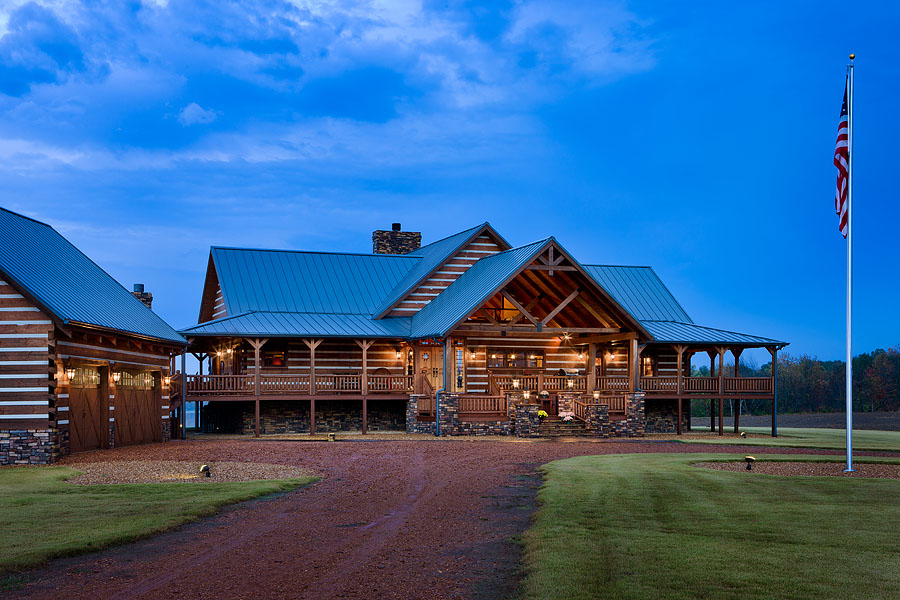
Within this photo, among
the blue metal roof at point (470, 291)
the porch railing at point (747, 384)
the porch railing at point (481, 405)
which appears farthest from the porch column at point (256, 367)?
the porch railing at point (747, 384)

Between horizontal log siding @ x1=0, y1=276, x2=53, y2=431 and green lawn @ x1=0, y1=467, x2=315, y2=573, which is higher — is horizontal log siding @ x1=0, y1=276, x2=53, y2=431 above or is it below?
above

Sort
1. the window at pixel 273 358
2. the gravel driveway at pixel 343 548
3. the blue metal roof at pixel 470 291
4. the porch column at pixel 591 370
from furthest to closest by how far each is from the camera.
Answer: the window at pixel 273 358, the porch column at pixel 591 370, the blue metal roof at pixel 470 291, the gravel driveway at pixel 343 548

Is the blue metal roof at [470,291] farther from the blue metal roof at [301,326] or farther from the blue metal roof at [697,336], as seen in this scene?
the blue metal roof at [697,336]

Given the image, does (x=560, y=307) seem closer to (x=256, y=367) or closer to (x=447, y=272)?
(x=447, y=272)

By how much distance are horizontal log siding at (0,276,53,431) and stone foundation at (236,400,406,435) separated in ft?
47.2

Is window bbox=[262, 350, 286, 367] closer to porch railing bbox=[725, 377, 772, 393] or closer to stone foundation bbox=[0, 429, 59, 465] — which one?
stone foundation bbox=[0, 429, 59, 465]

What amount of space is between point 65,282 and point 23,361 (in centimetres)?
396

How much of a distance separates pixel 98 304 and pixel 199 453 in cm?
543

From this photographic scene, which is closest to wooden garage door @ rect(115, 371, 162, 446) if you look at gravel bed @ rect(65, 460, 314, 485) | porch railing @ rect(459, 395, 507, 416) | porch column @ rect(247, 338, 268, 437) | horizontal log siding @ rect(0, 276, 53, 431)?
porch column @ rect(247, 338, 268, 437)

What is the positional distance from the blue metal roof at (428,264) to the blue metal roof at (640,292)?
20.4 ft

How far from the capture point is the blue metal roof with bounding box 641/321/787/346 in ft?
125

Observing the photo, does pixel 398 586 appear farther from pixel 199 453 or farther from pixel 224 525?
pixel 199 453

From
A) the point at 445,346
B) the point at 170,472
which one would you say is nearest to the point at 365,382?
the point at 445,346

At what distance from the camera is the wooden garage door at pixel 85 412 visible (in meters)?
24.2
